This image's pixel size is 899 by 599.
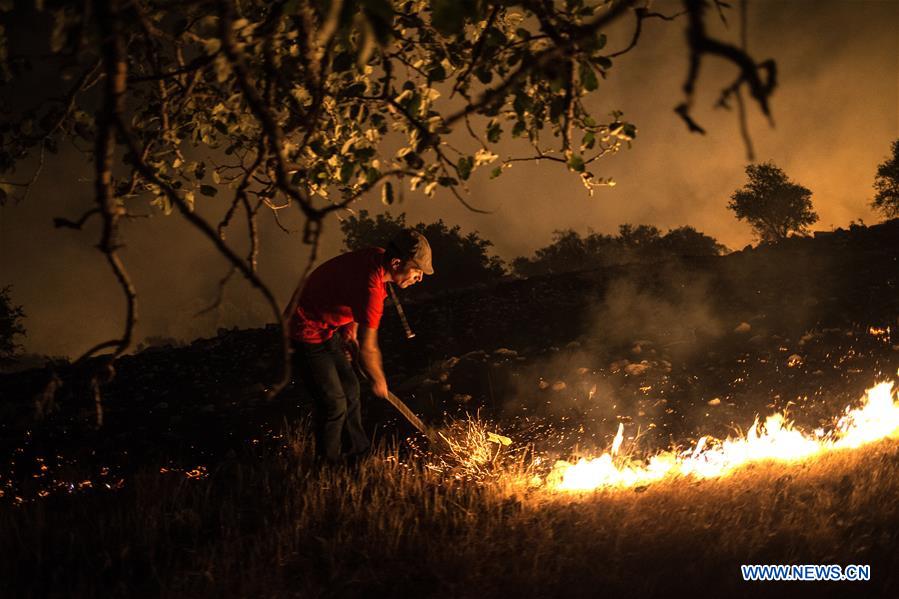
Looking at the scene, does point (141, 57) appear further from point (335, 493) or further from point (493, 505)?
point (493, 505)

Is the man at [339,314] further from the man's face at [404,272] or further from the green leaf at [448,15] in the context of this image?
the green leaf at [448,15]

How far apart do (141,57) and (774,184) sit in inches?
1275

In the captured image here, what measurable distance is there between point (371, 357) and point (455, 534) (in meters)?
1.56

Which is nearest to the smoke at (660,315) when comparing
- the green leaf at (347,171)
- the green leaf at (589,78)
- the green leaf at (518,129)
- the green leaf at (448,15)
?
the green leaf at (518,129)

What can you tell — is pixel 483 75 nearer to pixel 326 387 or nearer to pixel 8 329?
pixel 326 387

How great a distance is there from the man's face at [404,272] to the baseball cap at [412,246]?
0.04m

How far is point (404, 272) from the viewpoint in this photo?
441cm

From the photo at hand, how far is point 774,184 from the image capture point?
30.0 m

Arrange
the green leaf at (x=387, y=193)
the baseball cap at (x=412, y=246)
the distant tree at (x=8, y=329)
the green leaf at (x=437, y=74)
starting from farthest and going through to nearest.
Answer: the distant tree at (x=8, y=329) < the baseball cap at (x=412, y=246) < the green leaf at (x=437, y=74) < the green leaf at (x=387, y=193)

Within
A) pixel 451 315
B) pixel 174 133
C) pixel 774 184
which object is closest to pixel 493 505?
pixel 174 133

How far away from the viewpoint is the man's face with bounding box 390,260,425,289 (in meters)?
4.38

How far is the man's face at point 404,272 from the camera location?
4379mm

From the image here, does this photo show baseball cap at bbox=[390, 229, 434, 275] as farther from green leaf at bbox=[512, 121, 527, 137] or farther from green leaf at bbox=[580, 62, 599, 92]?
green leaf at bbox=[580, 62, 599, 92]

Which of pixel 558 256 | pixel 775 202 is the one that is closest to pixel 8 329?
pixel 558 256
